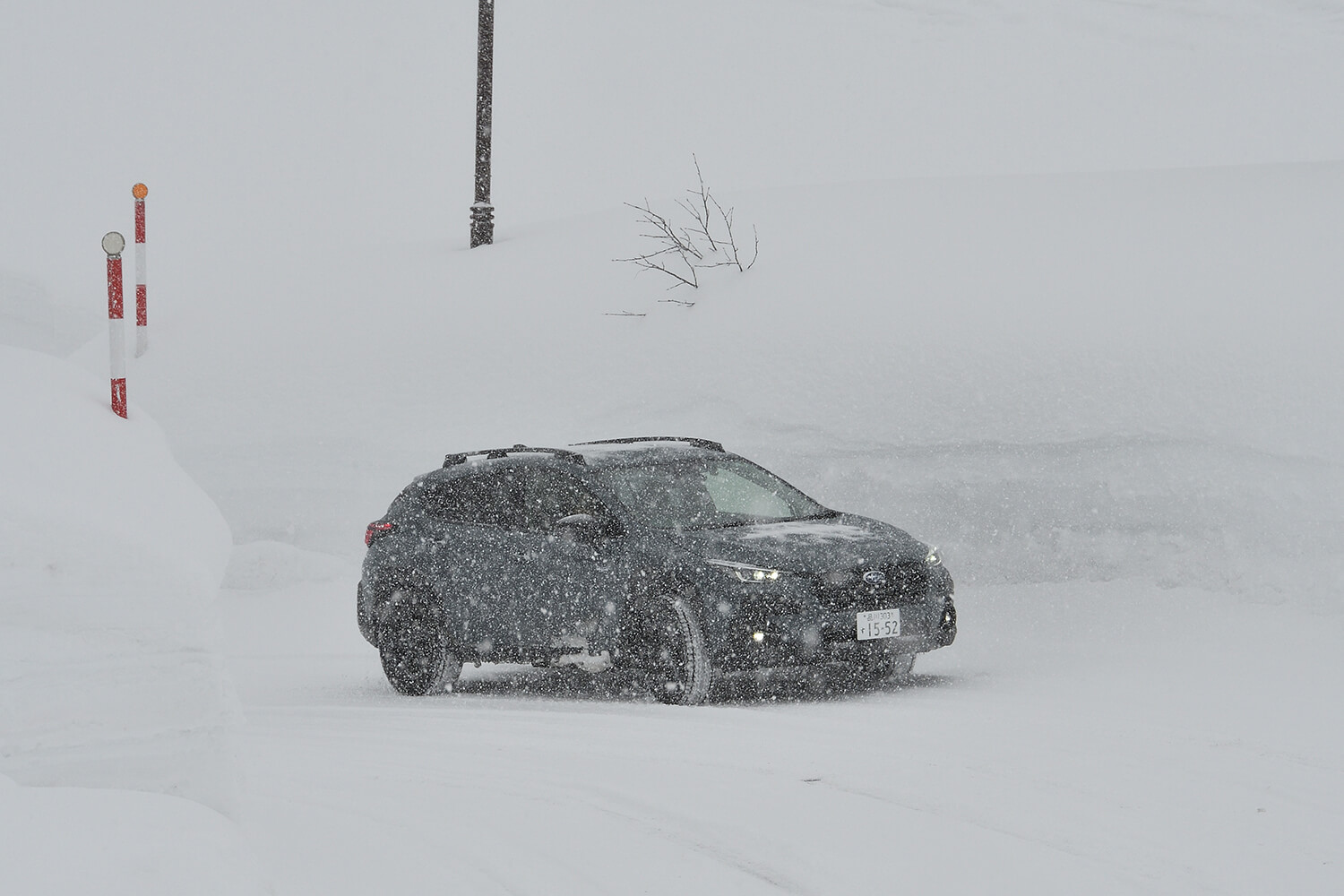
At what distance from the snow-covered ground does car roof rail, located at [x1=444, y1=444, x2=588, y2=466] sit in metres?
1.57

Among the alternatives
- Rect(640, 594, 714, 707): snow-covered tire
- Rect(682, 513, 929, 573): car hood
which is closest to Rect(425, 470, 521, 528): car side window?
Rect(640, 594, 714, 707): snow-covered tire

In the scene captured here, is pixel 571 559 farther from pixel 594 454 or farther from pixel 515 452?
pixel 515 452

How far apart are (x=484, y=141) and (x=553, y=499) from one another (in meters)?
10.4

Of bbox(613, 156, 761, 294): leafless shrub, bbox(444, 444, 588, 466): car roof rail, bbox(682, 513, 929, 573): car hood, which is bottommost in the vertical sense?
bbox(682, 513, 929, 573): car hood

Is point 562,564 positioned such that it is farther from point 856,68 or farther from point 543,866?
point 856,68

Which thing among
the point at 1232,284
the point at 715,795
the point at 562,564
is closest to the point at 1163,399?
the point at 1232,284

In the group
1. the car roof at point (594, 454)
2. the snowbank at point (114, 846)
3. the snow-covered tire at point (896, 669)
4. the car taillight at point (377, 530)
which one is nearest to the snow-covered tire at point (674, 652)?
the snow-covered tire at point (896, 669)

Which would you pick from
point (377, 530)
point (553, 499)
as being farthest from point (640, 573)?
point (377, 530)

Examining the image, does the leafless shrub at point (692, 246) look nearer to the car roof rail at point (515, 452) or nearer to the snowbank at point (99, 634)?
the car roof rail at point (515, 452)

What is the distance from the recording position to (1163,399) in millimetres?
11758

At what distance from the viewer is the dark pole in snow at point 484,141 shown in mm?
19391

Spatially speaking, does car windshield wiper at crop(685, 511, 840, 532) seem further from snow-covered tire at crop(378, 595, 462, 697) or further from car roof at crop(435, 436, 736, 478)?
snow-covered tire at crop(378, 595, 462, 697)

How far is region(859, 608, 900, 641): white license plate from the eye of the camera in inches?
352

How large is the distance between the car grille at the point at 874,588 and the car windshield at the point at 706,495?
3.23 ft
